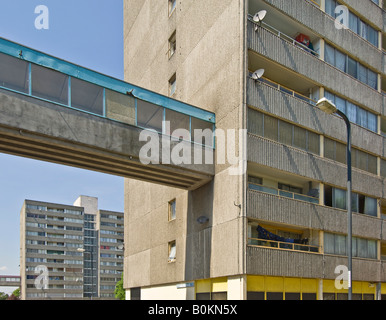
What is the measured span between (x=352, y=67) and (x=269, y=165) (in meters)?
11.3

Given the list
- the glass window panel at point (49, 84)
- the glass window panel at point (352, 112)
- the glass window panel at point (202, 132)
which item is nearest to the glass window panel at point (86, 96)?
the glass window panel at point (49, 84)

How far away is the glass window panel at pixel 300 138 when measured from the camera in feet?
76.1

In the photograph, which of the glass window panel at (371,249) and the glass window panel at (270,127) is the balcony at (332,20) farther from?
the glass window panel at (371,249)

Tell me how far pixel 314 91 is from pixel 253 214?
9924 mm

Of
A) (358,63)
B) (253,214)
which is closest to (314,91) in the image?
(358,63)

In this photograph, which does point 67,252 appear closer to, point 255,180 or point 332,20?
point 255,180

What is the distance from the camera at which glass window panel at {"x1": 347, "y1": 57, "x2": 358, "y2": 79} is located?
27531mm

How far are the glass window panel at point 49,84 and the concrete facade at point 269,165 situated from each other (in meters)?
8.26

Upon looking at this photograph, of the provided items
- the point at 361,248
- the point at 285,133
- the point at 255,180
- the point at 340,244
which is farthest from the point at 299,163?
the point at 361,248

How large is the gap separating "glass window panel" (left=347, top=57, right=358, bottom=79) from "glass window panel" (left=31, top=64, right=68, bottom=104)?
1873 cm

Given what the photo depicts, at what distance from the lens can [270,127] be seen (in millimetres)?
22078

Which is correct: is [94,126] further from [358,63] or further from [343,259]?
[358,63]

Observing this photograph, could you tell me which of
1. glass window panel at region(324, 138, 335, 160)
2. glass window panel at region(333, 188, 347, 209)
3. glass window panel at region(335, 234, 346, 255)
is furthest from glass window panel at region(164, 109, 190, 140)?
glass window panel at region(335, 234, 346, 255)

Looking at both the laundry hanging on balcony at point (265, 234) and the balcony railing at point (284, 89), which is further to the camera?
the balcony railing at point (284, 89)
